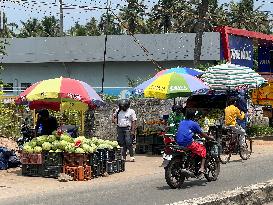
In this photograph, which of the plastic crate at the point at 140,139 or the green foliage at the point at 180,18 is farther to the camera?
the green foliage at the point at 180,18

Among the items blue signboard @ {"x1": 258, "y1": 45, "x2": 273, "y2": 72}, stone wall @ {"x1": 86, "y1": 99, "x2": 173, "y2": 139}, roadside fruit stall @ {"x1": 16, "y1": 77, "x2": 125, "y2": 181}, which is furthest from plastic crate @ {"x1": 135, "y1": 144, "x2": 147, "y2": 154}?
blue signboard @ {"x1": 258, "y1": 45, "x2": 273, "y2": 72}

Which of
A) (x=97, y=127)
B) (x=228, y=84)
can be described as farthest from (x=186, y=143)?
(x=97, y=127)

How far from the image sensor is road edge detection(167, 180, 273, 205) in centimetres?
809

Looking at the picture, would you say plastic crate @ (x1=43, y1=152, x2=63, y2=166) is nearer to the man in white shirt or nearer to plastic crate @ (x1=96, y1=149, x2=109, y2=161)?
plastic crate @ (x1=96, y1=149, x2=109, y2=161)

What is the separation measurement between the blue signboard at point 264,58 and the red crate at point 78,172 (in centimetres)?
1630

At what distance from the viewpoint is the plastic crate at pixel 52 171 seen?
13.1 m

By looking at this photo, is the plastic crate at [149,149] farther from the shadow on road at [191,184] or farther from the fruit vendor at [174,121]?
the shadow on road at [191,184]

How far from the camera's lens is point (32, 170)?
1338 cm

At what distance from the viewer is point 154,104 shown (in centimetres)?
2222

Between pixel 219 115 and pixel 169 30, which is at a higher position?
pixel 169 30

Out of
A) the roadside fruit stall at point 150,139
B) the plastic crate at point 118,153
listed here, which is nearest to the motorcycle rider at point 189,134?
the plastic crate at point 118,153

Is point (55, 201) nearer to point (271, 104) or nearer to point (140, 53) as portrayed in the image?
point (271, 104)

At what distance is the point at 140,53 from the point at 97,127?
23.5 metres

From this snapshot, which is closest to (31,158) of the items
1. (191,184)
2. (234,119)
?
(191,184)
